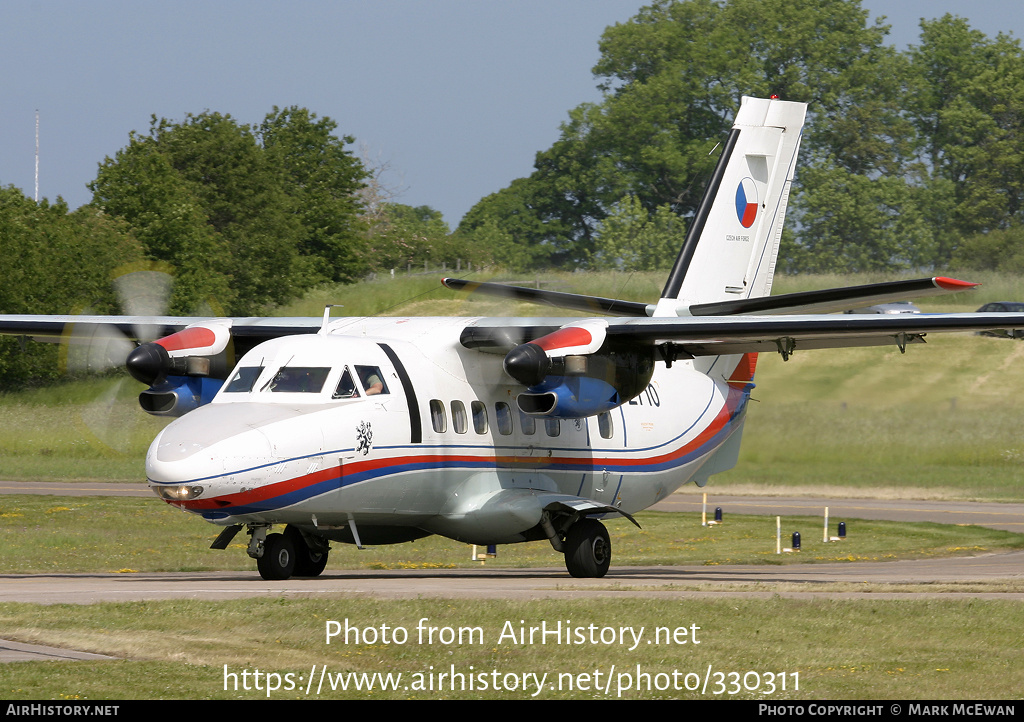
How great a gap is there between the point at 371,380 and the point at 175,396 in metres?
3.42

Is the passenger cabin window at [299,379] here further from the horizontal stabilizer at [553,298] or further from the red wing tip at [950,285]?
the red wing tip at [950,285]

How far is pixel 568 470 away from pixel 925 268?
239 feet

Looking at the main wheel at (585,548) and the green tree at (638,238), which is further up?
the green tree at (638,238)

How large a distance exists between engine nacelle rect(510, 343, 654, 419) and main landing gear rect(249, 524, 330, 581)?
11.9 feet

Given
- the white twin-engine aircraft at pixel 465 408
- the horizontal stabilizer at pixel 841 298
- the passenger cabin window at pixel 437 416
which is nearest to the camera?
the white twin-engine aircraft at pixel 465 408

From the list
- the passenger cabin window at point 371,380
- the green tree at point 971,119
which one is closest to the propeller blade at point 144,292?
the passenger cabin window at point 371,380

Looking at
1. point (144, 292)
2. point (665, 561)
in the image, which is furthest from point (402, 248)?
point (144, 292)

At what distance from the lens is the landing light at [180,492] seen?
1558cm

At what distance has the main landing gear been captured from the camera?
1853 cm

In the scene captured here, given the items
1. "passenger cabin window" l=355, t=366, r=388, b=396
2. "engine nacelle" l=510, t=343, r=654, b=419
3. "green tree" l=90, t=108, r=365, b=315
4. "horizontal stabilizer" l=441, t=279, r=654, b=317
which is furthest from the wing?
"green tree" l=90, t=108, r=365, b=315

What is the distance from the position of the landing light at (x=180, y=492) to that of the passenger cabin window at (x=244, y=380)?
1926mm

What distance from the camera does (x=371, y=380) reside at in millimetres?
17812

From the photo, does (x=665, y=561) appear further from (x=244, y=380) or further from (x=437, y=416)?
(x=244, y=380)

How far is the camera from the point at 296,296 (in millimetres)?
68000
